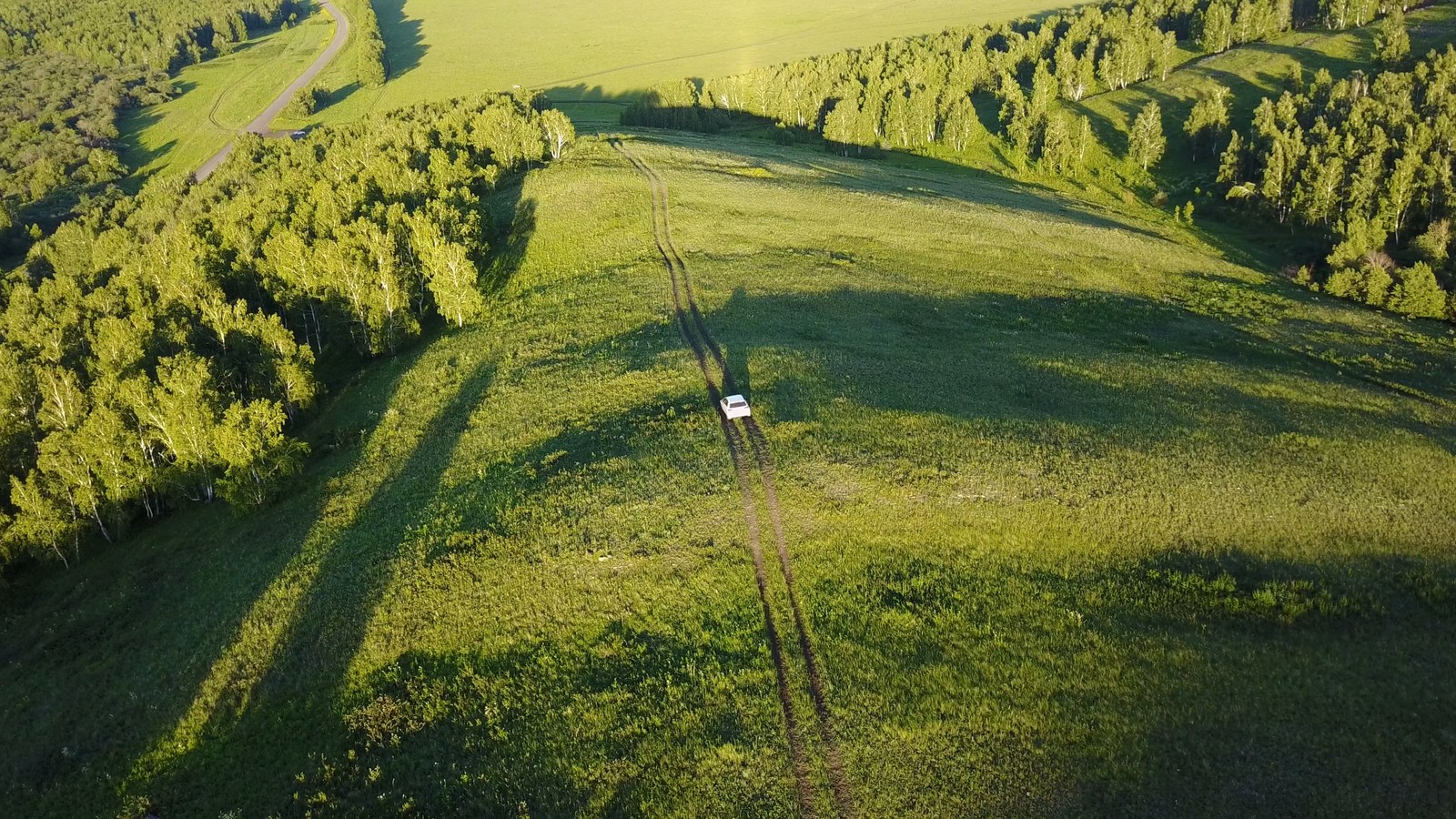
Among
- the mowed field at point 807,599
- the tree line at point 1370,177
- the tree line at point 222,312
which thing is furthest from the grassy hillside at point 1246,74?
the tree line at point 222,312

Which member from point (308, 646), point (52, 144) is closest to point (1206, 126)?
point (308, 646)

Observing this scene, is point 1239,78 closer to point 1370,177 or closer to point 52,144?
point 1370,177

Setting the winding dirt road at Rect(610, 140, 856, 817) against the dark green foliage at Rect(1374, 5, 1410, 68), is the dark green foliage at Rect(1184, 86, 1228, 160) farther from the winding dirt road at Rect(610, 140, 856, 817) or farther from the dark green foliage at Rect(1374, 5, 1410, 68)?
the winding dirt road at Rect(610, 140, 856, 817)

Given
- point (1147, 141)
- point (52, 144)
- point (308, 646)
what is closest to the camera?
point (308, 646)

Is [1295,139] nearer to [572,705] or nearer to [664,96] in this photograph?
[664,96]

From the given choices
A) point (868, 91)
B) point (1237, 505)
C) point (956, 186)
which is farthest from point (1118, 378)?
point (868, 91)

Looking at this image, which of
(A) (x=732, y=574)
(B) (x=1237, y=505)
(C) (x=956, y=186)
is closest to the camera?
(A) (x=732, y=574)
